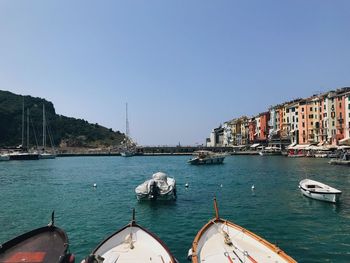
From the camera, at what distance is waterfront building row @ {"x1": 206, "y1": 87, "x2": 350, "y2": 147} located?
99062 millimetres

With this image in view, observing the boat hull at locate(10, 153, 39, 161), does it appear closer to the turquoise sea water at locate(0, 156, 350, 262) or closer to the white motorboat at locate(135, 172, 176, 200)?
the turquoise sea water at locate(0, 156, 350, 262)

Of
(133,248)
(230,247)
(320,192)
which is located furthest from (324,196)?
(133,248)

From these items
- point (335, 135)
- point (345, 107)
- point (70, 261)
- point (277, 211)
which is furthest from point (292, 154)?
point (70, 261)

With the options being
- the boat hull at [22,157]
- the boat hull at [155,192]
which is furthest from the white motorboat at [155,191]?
the boat hull at [22,157]

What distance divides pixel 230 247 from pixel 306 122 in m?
110

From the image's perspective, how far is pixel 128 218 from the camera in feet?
84.0

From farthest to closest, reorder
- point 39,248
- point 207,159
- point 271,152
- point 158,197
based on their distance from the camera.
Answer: point 271,152 < point 207,159 < point 158,197 < point 39,248

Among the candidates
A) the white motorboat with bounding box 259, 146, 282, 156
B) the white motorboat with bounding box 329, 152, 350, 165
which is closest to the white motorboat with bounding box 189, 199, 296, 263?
the white motorboat with bounding box 329, 152, 350, 165

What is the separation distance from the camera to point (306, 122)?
115250mm

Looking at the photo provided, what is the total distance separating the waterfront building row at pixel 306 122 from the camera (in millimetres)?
99062

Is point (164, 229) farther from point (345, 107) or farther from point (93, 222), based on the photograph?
point (345, 107)

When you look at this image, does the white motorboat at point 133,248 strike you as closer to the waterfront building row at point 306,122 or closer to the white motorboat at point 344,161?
the white motorboat at point 344,161

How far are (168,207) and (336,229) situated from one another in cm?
1379

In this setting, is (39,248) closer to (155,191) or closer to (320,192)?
(155,191)
